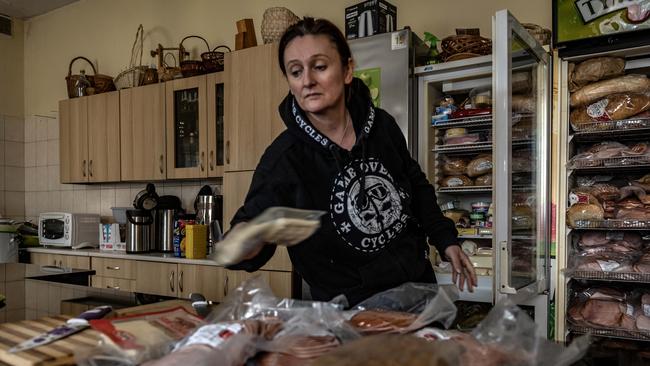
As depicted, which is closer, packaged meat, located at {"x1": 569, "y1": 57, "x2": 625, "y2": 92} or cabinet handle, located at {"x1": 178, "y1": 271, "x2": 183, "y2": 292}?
packaged meat, located at {"x1": 569, "y1": 57, "x2": 625, "y2": 92}

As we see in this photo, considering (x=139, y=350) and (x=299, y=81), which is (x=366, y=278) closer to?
(x=299, y=81)

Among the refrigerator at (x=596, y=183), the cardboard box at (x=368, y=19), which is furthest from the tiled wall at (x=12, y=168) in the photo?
the refrigerator at (x=596, y=183)

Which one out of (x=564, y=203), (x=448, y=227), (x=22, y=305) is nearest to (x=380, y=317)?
(x=448, y=227)

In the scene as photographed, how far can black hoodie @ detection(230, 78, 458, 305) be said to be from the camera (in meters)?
1.25

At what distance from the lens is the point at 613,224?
87.7 inches

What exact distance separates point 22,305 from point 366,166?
3.27 feet

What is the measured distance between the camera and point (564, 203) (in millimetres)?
2330

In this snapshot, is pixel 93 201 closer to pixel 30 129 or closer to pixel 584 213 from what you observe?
pixel 30 129

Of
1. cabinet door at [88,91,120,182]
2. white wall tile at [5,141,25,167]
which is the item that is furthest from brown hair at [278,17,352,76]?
white wall tile at [5,141,25,167]

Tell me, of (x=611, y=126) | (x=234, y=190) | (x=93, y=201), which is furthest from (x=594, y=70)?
(x=93, y=201)

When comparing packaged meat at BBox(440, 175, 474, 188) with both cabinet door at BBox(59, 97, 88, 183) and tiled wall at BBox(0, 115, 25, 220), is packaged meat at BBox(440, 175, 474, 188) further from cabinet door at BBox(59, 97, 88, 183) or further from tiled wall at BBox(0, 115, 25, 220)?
tiled wall at BBox(0, 115, 25, 220)

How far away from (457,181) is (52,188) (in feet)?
13.5

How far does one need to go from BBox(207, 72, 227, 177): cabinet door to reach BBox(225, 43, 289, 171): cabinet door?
23 cm

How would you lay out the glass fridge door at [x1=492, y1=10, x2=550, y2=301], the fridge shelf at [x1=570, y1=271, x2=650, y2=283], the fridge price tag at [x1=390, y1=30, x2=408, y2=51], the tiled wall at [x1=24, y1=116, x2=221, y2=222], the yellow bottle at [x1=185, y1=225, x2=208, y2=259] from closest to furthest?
the glass fridge door at [x1=492, y1=10, x2=550, y2=301], the fridge shelf at [x1=570, y1=271, x2=650, y2=283], the fridge price tag at [x1=390, y1=30, x2=408, y2=51], the yellow bottle at [x1=185, y1=225, x2=208, y2=259], the tiled wall at [x1=24, y1=116, x2=221, y2=222]
